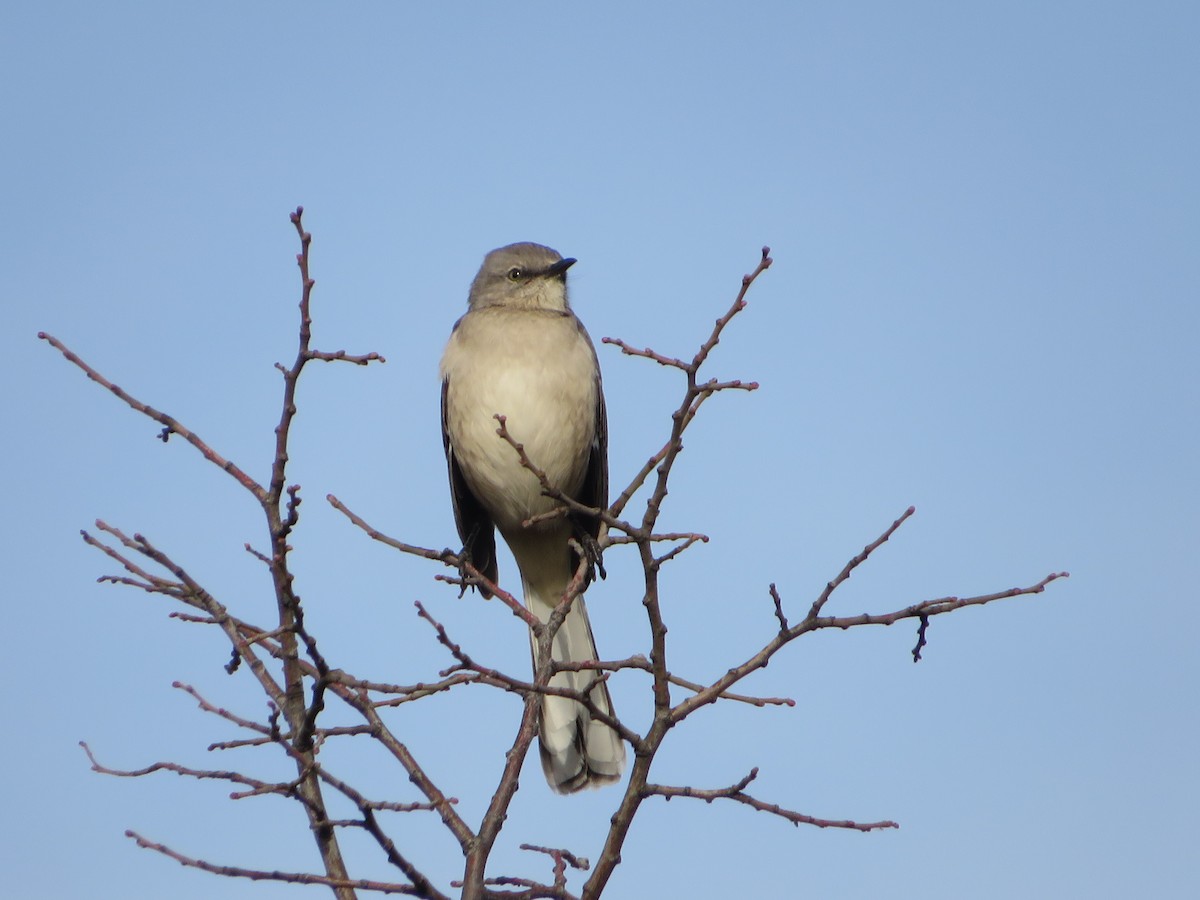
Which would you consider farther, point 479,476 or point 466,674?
point 479,476

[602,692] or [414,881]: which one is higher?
[602,692]

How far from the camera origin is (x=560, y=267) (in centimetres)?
632

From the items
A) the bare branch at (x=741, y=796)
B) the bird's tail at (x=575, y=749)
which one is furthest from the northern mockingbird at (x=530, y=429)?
the bare branch at (x=741, y=796)

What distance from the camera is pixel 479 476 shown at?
5941mm

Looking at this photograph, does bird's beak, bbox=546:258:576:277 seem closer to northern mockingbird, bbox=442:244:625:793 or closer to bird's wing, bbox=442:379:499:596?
northern mockingbird, bbox=442:244:625:793

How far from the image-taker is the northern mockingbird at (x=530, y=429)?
5.79 m

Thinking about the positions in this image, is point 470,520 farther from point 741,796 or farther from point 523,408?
point 741,796

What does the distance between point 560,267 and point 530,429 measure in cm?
98

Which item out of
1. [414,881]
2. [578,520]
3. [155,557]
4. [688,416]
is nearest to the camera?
[414,881]

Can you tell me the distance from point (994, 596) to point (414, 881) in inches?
60.3

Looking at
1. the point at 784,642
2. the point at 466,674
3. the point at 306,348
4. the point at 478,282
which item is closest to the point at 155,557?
the point at 306,348

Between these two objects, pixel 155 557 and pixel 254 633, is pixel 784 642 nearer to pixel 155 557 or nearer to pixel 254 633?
pixel 254 633

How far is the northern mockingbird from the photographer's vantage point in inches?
228

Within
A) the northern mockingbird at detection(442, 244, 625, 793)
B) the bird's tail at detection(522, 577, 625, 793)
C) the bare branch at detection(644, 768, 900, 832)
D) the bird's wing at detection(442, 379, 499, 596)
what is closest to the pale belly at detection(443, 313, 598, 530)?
the northern mockingbird at detection(442, 244, 625, 793)
